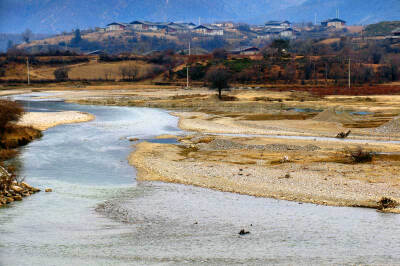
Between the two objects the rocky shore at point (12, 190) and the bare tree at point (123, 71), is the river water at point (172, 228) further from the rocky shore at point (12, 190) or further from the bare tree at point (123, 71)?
the bare tree at point (123, 71)

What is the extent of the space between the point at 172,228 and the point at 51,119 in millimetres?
37826

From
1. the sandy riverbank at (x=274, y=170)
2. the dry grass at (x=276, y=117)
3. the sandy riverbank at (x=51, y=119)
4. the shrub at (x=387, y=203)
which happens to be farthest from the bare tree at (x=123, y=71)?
the shrub at (x=387, y=203)

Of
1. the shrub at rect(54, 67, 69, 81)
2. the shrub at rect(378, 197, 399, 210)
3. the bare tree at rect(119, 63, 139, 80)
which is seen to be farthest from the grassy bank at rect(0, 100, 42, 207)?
the shrub at rect(54, 67, 69, 81)

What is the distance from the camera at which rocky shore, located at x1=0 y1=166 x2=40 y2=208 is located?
949 inches

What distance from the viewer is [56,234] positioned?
66.1 ft

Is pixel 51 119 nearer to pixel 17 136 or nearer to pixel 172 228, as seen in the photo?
pixel 17 136

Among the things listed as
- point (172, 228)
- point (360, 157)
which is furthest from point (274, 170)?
point (172, 228)

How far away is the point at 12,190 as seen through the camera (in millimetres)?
24828

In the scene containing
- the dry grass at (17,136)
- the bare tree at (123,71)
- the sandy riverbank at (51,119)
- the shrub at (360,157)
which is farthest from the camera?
the bare tree at (123,71)

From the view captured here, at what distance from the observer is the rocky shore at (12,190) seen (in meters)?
24.1

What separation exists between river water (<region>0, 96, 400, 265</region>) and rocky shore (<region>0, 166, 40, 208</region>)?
55 centimetres

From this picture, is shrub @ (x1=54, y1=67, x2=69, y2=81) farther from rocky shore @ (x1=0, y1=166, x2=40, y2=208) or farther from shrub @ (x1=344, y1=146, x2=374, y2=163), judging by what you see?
rocky shore @ (x1=0, y1=166, x2=40, y2=208)

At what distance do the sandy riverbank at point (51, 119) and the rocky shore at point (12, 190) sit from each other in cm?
2363

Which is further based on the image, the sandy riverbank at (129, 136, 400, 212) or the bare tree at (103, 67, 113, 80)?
the bare tree at (103, 67, 113, 80)
